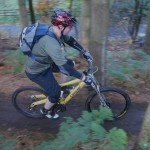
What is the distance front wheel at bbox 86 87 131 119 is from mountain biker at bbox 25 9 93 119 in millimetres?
540

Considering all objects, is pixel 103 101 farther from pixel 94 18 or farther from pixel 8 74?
pixel 8 74

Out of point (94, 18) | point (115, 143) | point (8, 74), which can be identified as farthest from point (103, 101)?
point (8, 74)

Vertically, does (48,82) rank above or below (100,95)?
above

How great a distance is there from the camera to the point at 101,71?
734cm

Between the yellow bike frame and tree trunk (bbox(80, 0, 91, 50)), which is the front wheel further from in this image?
tree trunk (bbox(80, 0, 91, 50))

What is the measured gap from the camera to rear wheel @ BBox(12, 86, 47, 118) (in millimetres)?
6548

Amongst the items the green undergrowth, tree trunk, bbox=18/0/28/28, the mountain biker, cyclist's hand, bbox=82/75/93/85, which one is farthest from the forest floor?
tree trunk, bbox=18/0/28/28

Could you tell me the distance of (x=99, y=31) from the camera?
6777 millimetres

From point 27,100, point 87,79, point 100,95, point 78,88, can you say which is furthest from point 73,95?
point 27,100

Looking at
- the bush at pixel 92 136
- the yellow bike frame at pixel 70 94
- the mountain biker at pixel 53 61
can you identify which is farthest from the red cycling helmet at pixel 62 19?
the bush at pixel 92 136

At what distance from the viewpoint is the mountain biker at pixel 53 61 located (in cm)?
542

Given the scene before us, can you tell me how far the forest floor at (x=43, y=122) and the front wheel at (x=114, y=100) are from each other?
20cm

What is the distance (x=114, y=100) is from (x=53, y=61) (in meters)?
Result: 1.52

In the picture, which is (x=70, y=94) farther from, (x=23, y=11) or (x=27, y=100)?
(x=23, y=11)
